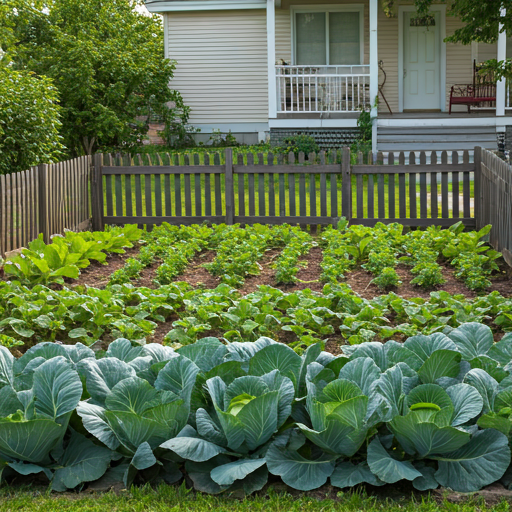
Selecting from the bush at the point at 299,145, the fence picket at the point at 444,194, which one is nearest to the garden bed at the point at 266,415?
the fence picket at the point at 444,194

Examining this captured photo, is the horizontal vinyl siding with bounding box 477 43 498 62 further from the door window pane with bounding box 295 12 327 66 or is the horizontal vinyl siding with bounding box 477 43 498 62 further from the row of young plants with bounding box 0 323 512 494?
the row of young plants with bounding box 0 323 512 494

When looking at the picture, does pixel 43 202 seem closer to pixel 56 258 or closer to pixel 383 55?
pixel 56 258

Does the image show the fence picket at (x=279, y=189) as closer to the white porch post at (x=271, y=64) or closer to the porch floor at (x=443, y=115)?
the white porch post at (x=271, y=64)

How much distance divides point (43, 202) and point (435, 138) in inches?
427

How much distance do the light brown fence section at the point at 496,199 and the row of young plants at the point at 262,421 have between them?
4.26m

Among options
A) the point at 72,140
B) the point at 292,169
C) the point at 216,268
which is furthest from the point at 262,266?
the point at 72,140

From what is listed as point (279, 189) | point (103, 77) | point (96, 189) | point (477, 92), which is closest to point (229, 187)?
point (279, 189)

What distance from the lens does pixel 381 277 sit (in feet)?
22.7

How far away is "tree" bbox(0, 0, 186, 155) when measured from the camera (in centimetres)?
1716

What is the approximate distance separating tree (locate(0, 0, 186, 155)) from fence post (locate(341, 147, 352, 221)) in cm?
830

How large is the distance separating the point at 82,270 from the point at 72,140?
1048 centimetres

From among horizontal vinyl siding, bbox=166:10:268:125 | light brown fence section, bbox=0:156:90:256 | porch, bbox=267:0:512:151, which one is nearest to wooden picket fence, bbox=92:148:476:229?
light brown fence section, bbox=0:156:90:256

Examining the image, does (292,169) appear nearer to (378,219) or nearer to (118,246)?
(378,219)

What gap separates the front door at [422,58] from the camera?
64.7ft
